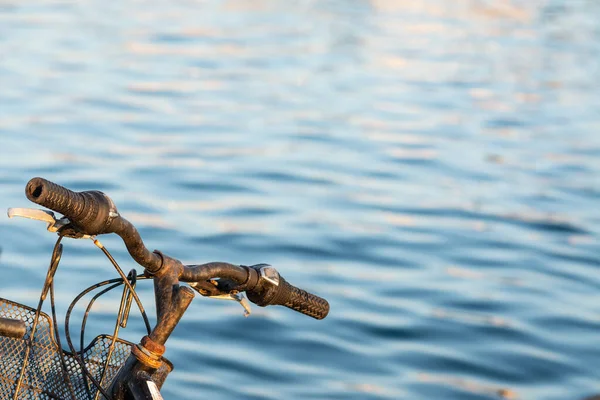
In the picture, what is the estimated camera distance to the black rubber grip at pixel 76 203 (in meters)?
2.65

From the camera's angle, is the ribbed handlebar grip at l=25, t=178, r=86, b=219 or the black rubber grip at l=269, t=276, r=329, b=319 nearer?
the ribbed handlebar grip at l=25, t=178, r=86, b=219

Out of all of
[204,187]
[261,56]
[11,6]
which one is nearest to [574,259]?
[204,187]

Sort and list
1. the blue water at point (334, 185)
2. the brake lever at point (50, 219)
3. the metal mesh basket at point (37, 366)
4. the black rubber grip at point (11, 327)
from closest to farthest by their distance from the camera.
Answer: the black rubber grip at point (11, 327) < the brake lever at point (50, 219) < the metal mesh basket at point (37, 366) < the blue water at point (334, 185)

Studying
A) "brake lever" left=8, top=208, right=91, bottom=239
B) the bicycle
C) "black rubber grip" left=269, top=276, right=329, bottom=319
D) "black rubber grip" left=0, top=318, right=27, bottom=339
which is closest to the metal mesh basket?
the bicycle

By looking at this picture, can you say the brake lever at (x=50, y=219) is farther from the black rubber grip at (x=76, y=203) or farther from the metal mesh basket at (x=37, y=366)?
the metal mesh basket at (x=37, y=366)

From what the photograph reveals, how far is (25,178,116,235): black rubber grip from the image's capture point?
265cm

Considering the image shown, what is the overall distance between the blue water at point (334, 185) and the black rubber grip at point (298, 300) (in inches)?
127

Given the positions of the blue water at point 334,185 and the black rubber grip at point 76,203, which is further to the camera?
the blue water at point 334,185

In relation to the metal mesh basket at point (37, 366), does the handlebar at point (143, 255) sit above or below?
above

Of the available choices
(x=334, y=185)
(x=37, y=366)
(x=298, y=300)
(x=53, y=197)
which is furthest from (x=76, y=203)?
(x=334, y=185)

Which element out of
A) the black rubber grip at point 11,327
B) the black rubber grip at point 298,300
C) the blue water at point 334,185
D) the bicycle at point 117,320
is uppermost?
the blue water at point 334,185

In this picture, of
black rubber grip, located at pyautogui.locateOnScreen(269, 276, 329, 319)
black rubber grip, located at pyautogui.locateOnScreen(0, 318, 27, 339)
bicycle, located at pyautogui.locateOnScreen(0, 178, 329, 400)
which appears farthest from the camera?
black rubber grip, located at pyautogui.locateOnScreen(269, 276, 329, 319)

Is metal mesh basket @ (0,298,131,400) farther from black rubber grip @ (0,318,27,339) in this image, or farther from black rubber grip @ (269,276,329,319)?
black rubber grip @ (269,276,329,319)

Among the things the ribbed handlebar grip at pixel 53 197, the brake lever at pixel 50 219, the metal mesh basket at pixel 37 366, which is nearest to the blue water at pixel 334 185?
the metal mesh basket at pixel 37 366
